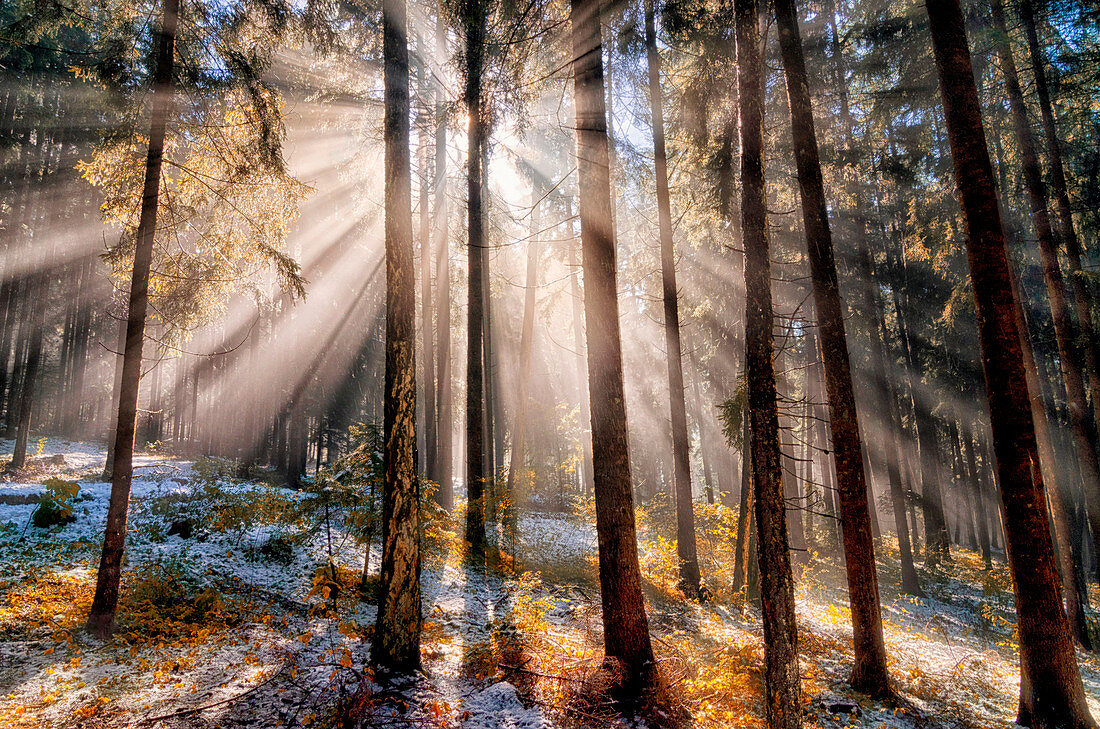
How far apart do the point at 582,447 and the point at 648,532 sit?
11.0m

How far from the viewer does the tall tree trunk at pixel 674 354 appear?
993 cm

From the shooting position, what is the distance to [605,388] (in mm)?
5469

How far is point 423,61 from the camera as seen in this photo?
1311 cm

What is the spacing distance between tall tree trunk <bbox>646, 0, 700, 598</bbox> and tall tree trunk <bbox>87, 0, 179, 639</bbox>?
29.5 feet

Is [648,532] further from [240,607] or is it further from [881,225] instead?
[881,225]

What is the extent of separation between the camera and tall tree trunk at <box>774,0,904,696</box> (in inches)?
254

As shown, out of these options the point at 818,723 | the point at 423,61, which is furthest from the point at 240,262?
the point at 818,723

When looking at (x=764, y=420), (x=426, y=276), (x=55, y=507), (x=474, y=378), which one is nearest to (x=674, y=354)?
(x=474, y=378)

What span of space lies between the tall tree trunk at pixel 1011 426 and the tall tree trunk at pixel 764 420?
319cm

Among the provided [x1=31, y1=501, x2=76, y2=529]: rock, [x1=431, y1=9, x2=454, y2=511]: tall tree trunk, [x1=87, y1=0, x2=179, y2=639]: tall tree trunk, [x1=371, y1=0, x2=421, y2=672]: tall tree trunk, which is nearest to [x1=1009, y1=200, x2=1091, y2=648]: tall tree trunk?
[x1=371, y1=0, x2=421, y2=672]: tall tree trunk

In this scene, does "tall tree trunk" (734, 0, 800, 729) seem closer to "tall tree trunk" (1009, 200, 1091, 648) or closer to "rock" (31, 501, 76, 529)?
"tall tree trunk" (1009, 200, 1091, 648)

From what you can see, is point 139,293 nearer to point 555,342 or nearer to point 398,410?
point 398,410

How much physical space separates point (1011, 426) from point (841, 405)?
182 cm

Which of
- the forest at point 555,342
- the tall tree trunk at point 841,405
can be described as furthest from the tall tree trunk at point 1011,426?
the tall tree trunk at point 841,405
